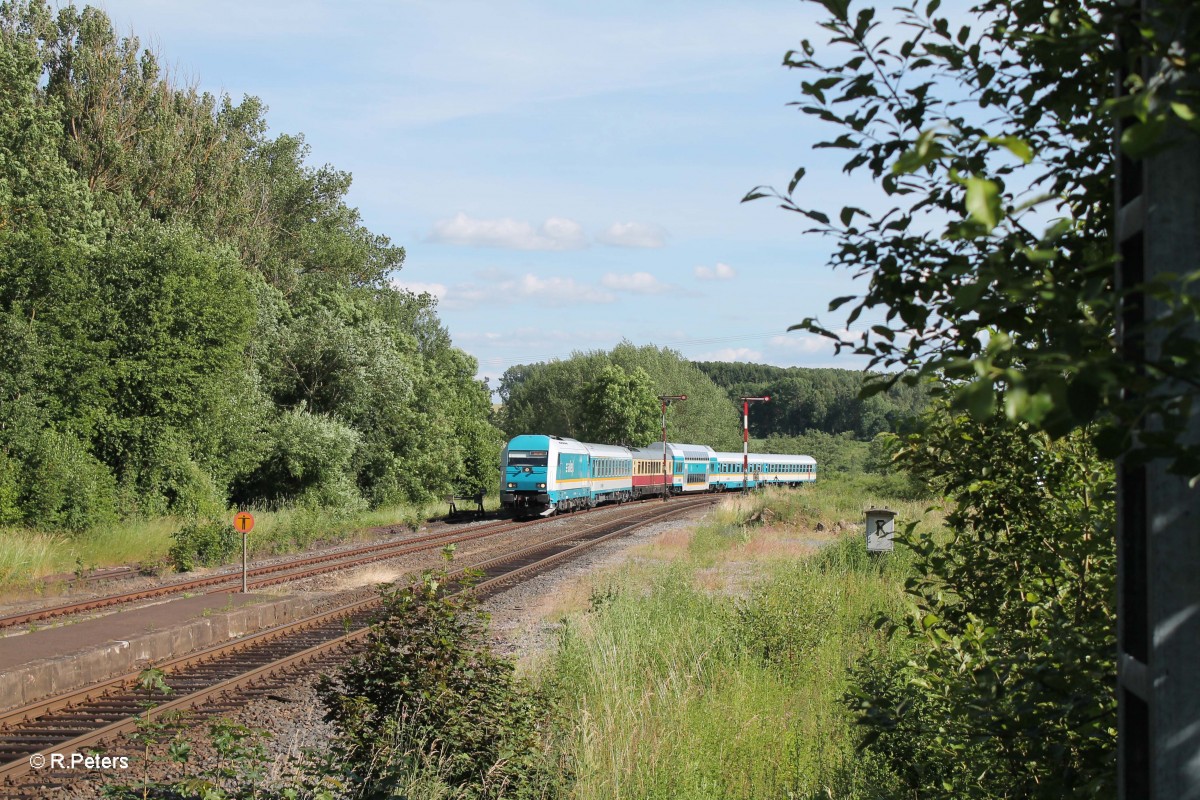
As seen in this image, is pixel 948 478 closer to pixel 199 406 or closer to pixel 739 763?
pixel 739 763

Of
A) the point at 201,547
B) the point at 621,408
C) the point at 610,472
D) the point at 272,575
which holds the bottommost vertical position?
the point at 272,575

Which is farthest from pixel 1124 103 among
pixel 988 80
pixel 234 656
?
pixel 234 656

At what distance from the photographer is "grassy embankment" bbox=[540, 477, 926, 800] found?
6.13 m

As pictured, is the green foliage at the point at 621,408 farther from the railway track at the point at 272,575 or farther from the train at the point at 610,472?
the railway track at the point at 272,575

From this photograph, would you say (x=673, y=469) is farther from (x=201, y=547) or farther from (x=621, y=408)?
(x=201, y=547)

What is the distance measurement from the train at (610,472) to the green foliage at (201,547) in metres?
14.3

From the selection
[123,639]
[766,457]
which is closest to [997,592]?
[123,639]

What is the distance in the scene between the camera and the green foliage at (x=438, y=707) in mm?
5848

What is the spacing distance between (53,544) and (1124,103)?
2227cm

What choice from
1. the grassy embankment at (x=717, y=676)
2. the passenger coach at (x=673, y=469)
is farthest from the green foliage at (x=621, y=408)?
the grassy embankment at (x=717, y=676)

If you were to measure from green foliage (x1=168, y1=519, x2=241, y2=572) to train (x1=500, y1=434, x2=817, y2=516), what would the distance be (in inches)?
563

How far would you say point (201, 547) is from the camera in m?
20.8

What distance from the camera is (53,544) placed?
20109mm

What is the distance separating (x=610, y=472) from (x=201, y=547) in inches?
1055
